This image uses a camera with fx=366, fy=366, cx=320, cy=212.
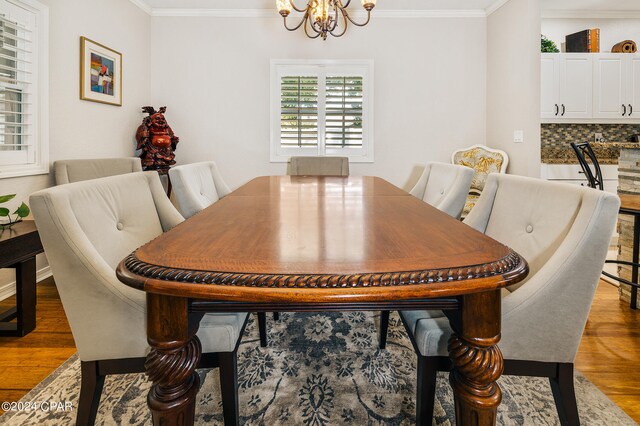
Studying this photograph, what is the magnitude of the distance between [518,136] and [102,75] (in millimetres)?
4406

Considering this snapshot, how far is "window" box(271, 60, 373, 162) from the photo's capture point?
465cm

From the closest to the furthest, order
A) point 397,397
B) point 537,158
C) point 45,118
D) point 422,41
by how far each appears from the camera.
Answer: point 397,397, point 45,118, point 537,158, point 422,41

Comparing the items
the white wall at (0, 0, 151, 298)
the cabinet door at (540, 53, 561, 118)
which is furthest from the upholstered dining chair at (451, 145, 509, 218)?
the white wall at (0, 0, 151, 298)

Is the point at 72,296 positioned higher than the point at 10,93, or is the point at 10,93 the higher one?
the point at 10,93

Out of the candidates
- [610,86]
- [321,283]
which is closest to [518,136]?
[610,86]

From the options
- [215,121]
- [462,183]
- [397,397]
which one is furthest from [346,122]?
[397,397]

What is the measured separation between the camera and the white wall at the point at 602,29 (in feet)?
15.9

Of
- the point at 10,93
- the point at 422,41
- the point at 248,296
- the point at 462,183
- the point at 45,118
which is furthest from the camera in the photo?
the point at 422,41

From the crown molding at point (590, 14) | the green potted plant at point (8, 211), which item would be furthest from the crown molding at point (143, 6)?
the crown molding at point (590, 14)

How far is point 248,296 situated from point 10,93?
3.16 m

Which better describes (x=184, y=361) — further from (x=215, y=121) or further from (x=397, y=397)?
(x=215, y=121)

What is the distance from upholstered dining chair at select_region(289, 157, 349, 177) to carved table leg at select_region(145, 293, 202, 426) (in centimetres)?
275

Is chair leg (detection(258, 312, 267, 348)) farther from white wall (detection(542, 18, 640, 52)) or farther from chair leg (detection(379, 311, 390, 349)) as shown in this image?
white wall (detection(542, 18, 640, 52))

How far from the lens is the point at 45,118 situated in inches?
116
